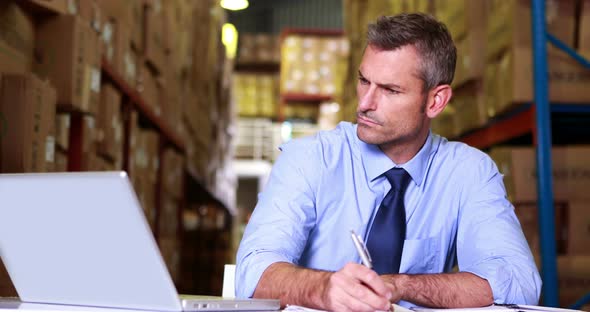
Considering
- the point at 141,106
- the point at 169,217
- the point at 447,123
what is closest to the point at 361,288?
the point at 141,106

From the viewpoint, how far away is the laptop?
0.98 meters

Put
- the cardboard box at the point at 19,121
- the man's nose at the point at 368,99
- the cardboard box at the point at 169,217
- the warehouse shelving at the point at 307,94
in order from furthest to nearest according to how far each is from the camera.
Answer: the warehouse shelving at the point at 307,94, the cardboard box at the point at 169,217, the cardboard box at the point at 19,121, the man's nose at the point at 368,99

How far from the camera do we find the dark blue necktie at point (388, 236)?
1.82m

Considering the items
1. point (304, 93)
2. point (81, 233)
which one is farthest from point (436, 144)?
point (304, 93)

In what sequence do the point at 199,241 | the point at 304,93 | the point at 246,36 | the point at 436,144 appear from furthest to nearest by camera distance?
the point at 246,36, the point at 304,93, the point at 199,241, the point at 436,144

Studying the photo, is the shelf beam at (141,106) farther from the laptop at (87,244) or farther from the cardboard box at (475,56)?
the laptop at (87,244)

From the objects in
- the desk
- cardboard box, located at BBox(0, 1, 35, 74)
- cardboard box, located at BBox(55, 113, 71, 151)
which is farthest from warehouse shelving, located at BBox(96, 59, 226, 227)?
the desk

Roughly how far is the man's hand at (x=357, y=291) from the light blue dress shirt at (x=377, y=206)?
0.44 metres

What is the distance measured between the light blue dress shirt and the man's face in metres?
0.07

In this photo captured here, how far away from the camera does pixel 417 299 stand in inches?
59.5

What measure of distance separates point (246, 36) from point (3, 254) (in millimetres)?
13361

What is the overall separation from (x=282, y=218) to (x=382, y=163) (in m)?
0.35

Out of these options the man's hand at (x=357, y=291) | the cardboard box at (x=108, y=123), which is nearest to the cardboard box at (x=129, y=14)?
the cardboard box at (x=108, y=123)

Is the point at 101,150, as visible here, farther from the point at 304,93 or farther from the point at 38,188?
the point at 304,93
